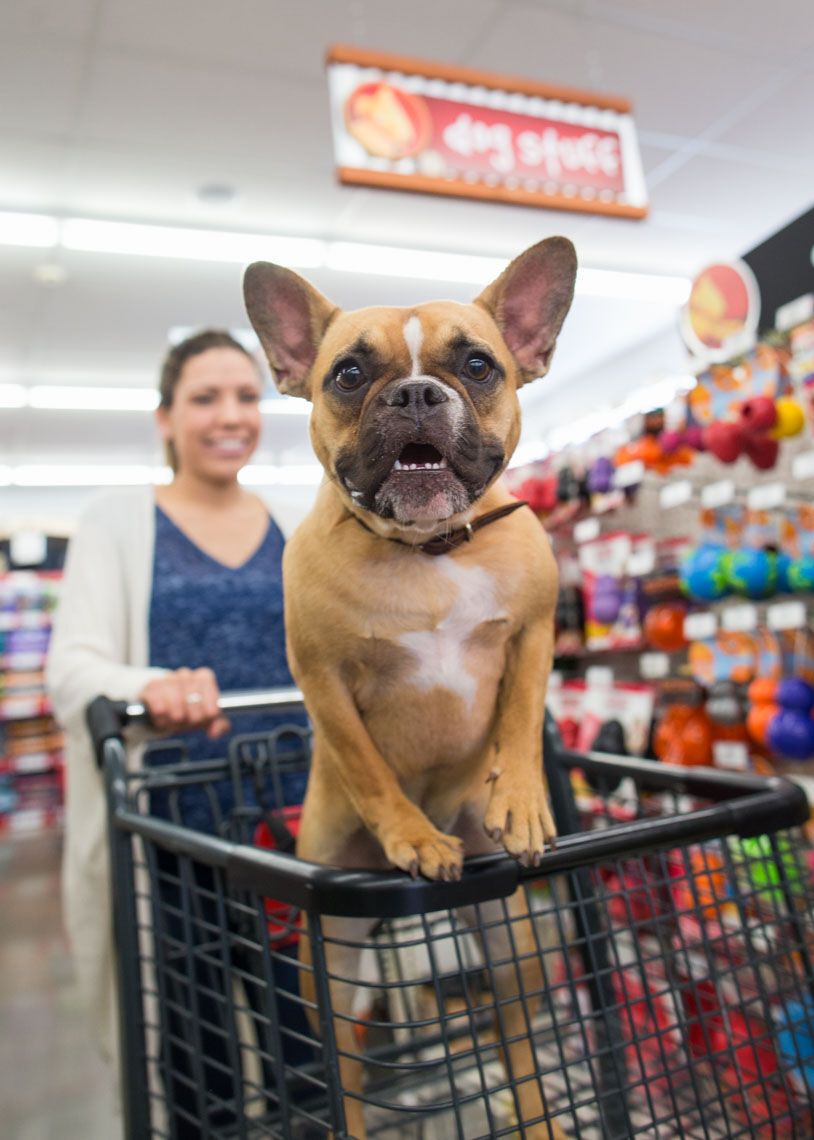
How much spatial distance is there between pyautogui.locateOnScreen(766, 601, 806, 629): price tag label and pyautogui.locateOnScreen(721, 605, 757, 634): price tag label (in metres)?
0.09

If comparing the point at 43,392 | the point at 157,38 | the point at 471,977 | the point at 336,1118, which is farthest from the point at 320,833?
the point at 43,392

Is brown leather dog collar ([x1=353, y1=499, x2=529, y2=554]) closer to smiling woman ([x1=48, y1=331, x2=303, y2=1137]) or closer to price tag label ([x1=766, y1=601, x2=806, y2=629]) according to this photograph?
smiling woman ([x1=48, y1=331, x2=303, y2=1137])

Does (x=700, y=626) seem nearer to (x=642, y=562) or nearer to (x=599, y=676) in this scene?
(x=642, y=562)

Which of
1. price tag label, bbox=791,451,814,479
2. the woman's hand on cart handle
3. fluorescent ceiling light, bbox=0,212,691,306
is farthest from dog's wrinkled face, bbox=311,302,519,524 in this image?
fluorescent ceiling light, bbox=0,212,691,306

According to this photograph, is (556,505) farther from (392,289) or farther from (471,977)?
(392,289)

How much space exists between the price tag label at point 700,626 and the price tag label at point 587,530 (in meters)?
0.50

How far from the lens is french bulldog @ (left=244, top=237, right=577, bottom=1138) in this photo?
605 mm

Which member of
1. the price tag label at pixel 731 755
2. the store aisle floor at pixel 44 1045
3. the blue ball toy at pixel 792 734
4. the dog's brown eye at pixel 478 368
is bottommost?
the store aisle floor at pixel 44 1045

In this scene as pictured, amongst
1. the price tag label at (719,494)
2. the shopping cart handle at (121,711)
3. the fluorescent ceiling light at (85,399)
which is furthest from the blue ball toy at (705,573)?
the fluorescent ceiling light at (85,399)

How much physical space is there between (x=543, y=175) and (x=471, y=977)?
7.89 feet

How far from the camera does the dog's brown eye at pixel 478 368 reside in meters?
0.63

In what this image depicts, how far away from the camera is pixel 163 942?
938mm

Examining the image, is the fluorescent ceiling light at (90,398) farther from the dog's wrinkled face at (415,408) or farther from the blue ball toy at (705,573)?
the dog's wrinkled face at (415,408)

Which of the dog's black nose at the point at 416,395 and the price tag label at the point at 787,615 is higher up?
the dog's black nose at the point at 416,395
